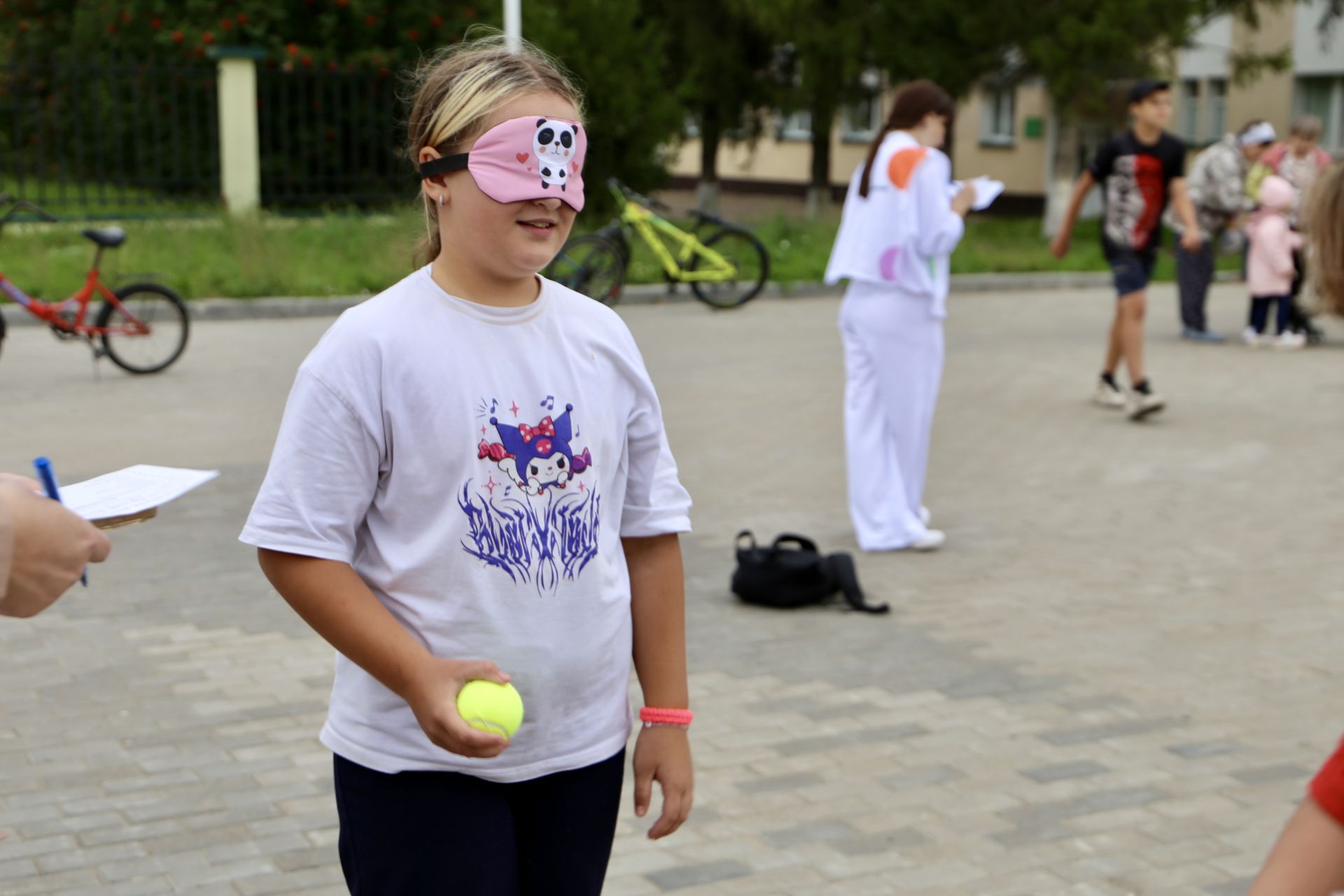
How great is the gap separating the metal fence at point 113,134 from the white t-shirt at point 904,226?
1510 centimetres

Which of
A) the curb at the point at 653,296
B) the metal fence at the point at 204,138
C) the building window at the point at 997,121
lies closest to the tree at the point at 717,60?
the metal fence at the point at 204,138

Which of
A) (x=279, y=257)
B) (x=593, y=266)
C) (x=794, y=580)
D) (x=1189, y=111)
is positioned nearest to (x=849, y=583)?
(x=794, y=580)

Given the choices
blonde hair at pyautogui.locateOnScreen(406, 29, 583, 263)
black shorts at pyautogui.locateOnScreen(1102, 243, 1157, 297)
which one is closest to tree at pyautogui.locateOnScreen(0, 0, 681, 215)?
black shorts at pyautogui.locateOnScreen(1102, 243, 1157, 297)

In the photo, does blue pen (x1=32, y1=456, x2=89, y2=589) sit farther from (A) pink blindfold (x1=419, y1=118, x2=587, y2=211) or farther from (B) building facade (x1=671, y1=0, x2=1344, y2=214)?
(B) building facade (x1=671, y1=0, x2=1344, y2=214)

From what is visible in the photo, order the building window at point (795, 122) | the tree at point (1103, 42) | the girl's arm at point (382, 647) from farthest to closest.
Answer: the building window at point (795, 122)
the tree at point (1103, 42)
the girl's arm at point (382, 647)

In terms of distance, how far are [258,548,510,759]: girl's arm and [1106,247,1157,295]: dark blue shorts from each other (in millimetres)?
9458

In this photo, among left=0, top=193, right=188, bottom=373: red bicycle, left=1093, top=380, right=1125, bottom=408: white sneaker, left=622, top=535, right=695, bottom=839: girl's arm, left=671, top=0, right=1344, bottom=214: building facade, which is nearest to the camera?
left=622, top=535, right=695, bottom=839: girl's arm

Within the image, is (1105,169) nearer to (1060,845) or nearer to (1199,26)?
(1060,845)

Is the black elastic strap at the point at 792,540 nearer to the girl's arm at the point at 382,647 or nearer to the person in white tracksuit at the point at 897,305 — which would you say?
the person in white tracksuit at the point at 897,305

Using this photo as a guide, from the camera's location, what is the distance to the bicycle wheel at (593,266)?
1678cm

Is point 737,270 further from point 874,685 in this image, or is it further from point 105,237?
point 874,685

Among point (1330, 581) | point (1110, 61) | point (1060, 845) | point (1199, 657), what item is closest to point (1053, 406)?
point (1330, 581)

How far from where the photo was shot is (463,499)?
90.0 inches

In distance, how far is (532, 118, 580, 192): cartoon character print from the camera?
7.64ft
